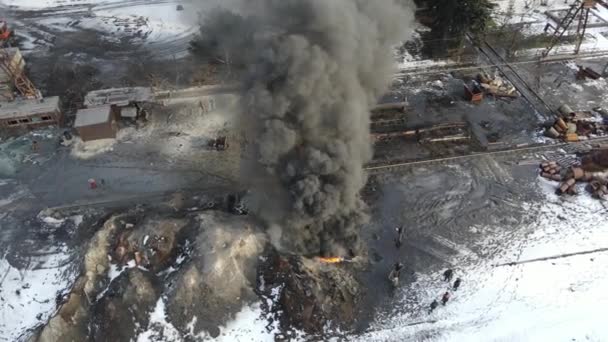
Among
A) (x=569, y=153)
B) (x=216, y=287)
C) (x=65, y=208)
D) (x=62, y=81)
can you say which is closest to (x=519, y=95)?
(x=569, y=153)

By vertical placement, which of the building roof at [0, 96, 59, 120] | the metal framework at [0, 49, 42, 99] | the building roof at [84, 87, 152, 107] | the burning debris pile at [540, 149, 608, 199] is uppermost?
the metal framework at [0, 49, 42, 99]

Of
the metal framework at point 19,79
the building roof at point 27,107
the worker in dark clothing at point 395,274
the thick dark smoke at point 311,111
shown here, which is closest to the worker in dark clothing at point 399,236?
the worker in dark clothing at point 395,274

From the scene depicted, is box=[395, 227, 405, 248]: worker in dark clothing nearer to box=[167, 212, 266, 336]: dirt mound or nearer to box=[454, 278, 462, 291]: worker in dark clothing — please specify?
box=[454, 278, 462, 291]: worker in dark clothing

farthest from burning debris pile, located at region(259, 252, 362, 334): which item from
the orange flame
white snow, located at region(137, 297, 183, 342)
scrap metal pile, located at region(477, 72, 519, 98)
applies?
scrap metal pile, located at region(477, 72, 519, 98)

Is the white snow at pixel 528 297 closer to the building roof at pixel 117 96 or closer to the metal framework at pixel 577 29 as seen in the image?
the metal framework at pixel 577 29

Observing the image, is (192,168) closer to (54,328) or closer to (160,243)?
(160,243)
